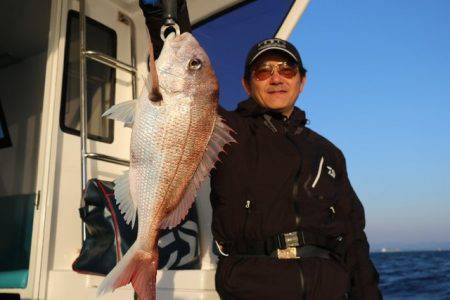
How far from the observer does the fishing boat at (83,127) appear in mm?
3201

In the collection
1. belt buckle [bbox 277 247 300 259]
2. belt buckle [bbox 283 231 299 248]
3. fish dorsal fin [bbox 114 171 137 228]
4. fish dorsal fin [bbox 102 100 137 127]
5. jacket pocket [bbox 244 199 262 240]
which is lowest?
belt buckle [bbox 277 247 300 259]

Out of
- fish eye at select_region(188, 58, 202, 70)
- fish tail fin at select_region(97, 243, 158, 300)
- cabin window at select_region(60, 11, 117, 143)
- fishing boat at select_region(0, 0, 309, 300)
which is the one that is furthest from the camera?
cabin window at select_region(60, 11, 117, 143)

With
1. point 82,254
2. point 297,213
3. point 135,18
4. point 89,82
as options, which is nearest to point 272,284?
point 297,213

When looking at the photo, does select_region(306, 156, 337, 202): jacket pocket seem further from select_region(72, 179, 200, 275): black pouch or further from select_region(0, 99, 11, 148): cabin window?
select_region(0, 99, 11, 148): cabin window

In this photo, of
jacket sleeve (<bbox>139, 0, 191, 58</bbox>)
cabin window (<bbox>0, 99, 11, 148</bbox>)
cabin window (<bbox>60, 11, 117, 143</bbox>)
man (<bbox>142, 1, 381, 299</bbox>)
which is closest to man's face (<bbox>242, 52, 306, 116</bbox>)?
man (<bbox>142, 1, 381, 299</bbox>)

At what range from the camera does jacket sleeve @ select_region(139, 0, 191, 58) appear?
6.98 feet

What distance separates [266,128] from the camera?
2465 millimetres

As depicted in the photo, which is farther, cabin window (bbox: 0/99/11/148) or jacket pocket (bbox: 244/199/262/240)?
cabin window (bbox: 0/99/11/148)

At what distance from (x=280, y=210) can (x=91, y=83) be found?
8.42ft

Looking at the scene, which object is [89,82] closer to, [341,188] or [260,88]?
[260,88]

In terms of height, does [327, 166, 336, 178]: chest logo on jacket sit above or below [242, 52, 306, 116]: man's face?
below

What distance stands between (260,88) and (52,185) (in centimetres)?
177

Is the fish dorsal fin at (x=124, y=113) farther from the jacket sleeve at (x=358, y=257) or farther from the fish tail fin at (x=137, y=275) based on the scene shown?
the jacket sleeve at (x=358, y=257)

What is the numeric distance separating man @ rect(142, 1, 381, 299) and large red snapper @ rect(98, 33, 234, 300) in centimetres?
40
